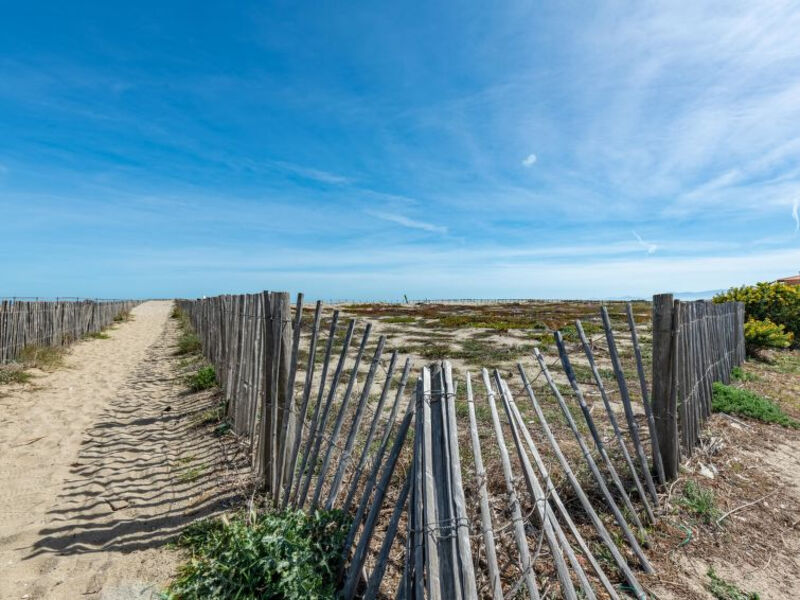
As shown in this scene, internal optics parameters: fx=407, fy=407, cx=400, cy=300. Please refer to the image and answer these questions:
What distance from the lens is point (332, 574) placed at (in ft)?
7.58

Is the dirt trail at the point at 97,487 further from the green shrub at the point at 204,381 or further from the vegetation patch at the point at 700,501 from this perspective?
the vegetation patch at the point at 700,501

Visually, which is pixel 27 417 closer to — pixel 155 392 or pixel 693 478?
pixel 155 392

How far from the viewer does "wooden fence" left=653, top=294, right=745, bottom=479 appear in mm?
3682

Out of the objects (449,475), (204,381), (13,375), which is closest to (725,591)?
(449,475)

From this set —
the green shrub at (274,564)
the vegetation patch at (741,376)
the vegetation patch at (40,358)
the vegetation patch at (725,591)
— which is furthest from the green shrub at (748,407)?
the vegetation patch at (40,358)

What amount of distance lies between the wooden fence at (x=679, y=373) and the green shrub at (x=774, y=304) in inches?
348

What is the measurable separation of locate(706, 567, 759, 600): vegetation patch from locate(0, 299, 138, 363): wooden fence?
1287 centimetres

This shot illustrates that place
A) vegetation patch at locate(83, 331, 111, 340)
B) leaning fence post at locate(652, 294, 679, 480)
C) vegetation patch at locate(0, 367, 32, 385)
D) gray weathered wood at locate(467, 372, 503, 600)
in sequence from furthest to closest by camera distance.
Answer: vegetation patch at locate(83, 331, 111, 340), vegetation patch at locate(0, 367, 32, 385), leaning fence post at locate(652, 294, 679, 480), gray weathered wood at locate(467, 372, 503, 600)

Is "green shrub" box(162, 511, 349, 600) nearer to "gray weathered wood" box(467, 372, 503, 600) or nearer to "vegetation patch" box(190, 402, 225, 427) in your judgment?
"gray weathered wood" box(467, 372, 503, 600)

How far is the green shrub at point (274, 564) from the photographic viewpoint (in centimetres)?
221

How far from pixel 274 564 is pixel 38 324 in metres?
12.8

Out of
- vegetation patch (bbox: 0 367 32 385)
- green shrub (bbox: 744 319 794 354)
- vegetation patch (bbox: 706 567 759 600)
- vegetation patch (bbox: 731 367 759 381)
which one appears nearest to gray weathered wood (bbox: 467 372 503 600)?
vegetation patch (bbox: 706 567 759 600)

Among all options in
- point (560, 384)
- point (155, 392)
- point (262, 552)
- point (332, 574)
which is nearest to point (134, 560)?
point (262, 552)

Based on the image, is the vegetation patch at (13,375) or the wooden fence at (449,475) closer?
the wooden fence at (449,475)
